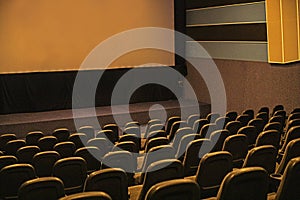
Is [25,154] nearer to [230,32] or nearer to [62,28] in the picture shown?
→ [62,28]

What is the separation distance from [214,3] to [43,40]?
474 cm

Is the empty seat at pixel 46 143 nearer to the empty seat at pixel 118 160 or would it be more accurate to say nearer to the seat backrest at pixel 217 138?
the empty seat at pixel 118 160

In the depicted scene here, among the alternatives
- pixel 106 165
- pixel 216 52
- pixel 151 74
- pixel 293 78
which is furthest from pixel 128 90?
pixel 106 165

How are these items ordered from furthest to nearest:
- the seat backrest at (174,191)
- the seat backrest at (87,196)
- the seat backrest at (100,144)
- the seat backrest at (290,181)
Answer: the seat backrest at (100,144) → the seat backrest at (290,181) → the seat backrest at (174,191) → the seat backrest at (87,196)

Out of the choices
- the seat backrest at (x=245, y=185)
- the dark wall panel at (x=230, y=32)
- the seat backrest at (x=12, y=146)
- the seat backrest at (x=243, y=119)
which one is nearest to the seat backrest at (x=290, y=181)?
the seat backrest at (x=245, y=185)

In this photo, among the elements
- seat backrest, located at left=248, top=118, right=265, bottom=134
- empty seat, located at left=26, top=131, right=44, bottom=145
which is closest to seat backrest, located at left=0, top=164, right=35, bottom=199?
empty seat, located at left=26, top=131, right=44, bottom=145

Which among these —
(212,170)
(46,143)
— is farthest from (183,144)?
(46,143)

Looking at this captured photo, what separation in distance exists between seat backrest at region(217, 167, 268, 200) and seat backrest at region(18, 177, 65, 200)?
120 centimetres

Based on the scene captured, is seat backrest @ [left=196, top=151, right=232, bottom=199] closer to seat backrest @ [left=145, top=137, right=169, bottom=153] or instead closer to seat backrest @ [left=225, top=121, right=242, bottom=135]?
seat backrest @ [left=145, top=137, right=169, bottom=153]

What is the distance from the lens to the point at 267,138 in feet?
18.4

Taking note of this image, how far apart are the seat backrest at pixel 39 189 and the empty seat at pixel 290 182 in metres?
1.59

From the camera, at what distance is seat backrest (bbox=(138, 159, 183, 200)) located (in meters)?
3.97

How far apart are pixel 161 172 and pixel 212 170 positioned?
19.9 inches

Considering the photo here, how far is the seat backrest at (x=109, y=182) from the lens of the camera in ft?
12.0
